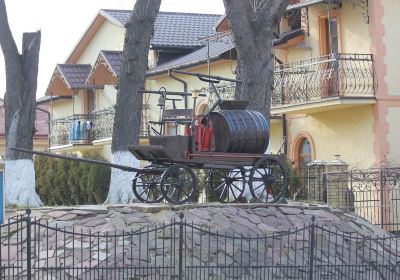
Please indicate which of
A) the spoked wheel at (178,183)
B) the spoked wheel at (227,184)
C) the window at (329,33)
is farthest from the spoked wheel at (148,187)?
the window at (329,33)

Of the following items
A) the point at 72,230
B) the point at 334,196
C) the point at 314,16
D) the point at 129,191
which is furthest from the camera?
the point at 314,16

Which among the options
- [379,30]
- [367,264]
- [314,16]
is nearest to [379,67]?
[379,30]

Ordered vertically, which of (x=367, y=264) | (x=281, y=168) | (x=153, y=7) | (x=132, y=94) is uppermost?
(x=153, y=7)

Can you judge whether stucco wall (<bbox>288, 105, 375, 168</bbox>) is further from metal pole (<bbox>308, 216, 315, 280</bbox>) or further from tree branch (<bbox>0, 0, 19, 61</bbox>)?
metal pole (<bbox>308, 216, 315, 280</bbox>)

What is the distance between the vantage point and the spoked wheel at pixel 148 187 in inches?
606

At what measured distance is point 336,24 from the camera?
27.3m

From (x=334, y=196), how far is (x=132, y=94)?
7470mm


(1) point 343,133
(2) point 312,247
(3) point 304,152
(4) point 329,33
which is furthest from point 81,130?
(2) point 312,247

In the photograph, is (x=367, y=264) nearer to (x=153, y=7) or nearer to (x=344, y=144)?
(x=153, y=7)

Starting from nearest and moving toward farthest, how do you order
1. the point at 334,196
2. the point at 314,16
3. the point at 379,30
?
the point at 334,196, the point at 379,30, the point at 314,16

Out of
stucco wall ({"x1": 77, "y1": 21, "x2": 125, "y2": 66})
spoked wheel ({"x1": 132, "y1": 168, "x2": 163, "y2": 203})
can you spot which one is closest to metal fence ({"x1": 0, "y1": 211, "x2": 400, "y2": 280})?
Answer: spoked wheel ({"x1": 132, "y1": 168, "x2": 163, "y2": 203})

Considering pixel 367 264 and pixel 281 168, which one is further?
pixel 281 168

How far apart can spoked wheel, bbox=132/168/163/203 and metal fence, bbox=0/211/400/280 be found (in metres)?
1.49

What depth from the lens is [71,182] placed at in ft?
109
